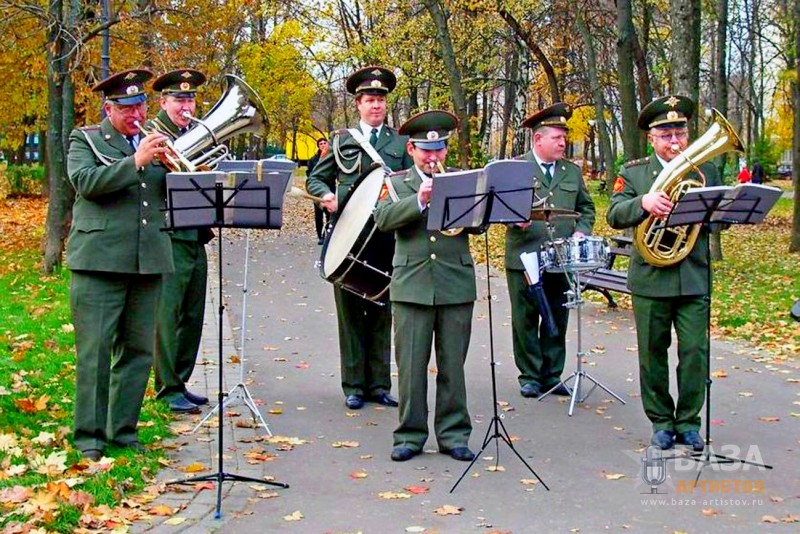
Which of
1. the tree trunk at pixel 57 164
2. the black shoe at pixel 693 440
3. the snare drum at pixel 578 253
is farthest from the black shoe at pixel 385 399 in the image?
the tree trunk at pixel 57 164

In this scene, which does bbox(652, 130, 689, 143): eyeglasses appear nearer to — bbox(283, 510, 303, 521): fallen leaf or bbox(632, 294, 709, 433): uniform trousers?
bbox(632, 294, 709, 433): uniform trousers

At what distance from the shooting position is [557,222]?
29.6 feet

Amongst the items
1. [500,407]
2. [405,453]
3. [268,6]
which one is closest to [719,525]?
[405,453]

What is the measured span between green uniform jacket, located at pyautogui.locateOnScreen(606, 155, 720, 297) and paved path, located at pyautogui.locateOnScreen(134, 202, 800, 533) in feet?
3.78

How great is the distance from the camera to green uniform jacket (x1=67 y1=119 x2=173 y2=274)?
22.5 ft

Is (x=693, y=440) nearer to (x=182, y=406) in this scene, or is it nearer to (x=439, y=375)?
(x=439, y=375)

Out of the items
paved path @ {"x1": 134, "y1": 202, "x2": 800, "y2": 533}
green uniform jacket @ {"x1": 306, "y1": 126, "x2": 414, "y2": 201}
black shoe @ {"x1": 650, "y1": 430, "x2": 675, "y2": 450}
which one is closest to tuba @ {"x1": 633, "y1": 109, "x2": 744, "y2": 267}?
black shoe @ {"x1": 650, "y1": 430, "x2": 675, "y2": 450}

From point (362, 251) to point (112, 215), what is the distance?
2.02 m


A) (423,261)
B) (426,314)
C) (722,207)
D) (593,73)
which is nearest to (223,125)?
(423,261)

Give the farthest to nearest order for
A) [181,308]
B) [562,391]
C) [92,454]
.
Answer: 1. [562,391]
2. [181,308]
3. [92,454]

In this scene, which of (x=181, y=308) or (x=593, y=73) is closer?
(x=181, y=308)

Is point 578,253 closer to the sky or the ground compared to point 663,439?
closer to the sky

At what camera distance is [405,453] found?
714cm

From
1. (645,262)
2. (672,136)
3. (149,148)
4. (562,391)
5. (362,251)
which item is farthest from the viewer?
(562,391)
